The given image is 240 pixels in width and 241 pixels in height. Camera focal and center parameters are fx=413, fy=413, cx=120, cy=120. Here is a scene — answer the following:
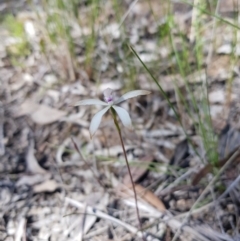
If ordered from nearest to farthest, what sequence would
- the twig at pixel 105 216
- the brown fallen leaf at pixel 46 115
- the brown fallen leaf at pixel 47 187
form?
the twig at pixel 105 216, the brown fallen leaf at pixel 47 187, the brown fallen leaf at pixel 46 115

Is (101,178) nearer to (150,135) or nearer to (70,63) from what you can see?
(150,135)

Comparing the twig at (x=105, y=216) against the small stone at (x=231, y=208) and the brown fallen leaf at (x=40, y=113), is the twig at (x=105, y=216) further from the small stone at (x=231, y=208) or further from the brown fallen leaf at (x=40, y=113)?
the brown fallen leaf at (x=40, y=113)

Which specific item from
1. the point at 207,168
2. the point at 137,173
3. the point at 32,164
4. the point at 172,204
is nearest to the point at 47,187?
the point at 32,164

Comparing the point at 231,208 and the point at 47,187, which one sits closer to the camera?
the point at 231,208

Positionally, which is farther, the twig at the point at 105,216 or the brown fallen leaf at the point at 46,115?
the brown fallen leaf at the point at 46,115

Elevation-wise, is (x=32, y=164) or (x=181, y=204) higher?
(x=32, y=164)

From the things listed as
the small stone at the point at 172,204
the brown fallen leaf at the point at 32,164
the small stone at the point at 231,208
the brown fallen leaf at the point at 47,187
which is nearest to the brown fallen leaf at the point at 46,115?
the brown fallen leaf at the point at 32,164

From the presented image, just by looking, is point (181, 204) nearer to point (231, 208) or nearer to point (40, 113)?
point (231, 208)

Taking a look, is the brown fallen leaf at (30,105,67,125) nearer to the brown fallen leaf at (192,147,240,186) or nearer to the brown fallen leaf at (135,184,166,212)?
the brown fallen leaf at (135,184,166,212)

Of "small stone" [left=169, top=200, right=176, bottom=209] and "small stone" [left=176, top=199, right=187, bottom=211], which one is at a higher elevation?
"small stone" [left=169, top=200, right=176, bottom=209]

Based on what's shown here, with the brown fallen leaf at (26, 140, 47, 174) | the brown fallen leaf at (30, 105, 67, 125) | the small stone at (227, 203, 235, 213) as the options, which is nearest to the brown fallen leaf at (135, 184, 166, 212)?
the small stone at (227, 203, 235, 213)

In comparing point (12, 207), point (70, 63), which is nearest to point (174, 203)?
point (12, 207)
